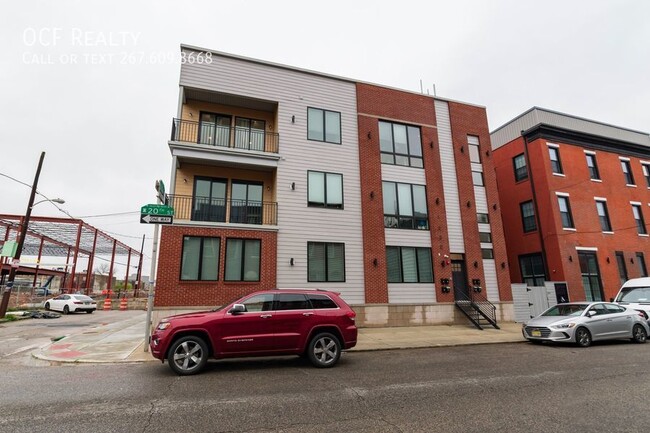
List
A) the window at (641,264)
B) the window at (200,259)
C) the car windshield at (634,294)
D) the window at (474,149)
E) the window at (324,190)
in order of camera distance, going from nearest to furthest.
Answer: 1. the window at (200,259)
2. the car windshield at (634,294)
3. the window at (324,190)
4. the window at (474,149)
5. the window at (641,264)

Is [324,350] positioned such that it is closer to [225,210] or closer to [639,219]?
[225,210]

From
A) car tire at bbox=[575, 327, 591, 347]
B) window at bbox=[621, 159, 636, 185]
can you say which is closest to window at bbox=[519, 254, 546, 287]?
car tire at bbox=[575, 327, 591, 347]

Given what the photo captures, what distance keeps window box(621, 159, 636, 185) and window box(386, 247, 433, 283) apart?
18582 mm

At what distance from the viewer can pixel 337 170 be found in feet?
53.6

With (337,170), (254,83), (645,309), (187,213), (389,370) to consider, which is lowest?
(389,370)

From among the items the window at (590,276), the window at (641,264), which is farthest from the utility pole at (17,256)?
the window at (641,264)

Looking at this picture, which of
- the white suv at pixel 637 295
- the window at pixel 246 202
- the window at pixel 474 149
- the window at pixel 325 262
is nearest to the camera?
the white suv at pixel 637 295

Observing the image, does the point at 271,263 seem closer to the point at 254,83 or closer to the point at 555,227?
the point at 254,83

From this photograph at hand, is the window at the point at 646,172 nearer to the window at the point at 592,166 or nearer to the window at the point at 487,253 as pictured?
the window at the point at 592,166

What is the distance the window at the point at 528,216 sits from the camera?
69.3ft

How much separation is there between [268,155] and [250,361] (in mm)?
9171

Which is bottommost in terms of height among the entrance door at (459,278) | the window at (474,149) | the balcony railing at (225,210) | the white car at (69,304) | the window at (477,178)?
the white car at (69,304)

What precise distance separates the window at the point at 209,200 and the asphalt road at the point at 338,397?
7.51 meters

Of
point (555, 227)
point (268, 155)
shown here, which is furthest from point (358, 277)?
point (555, 227)
